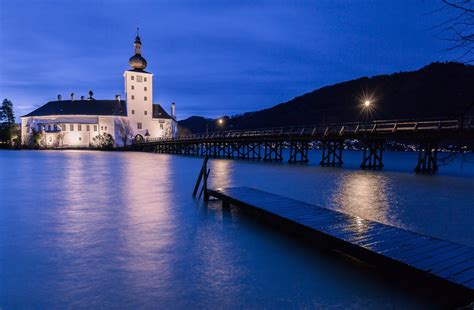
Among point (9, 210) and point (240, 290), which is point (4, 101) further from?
point (240, 290)

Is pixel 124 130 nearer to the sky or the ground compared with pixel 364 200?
nearer to the sky

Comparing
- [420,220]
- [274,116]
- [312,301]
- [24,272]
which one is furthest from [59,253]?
[274,116]

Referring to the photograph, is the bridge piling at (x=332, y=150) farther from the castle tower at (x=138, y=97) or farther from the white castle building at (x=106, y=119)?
the castle tower at (x=138, y=97)

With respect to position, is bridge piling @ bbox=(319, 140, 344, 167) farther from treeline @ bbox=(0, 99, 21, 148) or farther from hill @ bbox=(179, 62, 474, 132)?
treeline @ bbox=(0, 99, 21, 148)

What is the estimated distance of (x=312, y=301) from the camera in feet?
16.5

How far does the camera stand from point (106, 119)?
69.3 meters

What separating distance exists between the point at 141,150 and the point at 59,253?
6510 centimetres

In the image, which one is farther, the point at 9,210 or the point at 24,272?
the point at 9,210

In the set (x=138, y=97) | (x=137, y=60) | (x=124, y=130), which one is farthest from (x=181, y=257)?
(x=137, y=60)

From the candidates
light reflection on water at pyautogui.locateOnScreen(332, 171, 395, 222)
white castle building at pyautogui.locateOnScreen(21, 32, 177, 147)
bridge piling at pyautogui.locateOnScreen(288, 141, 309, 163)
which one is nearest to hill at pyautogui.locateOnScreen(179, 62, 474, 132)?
white castle building at pyautogui.locateOnScreen(21, 32, 177, 147)

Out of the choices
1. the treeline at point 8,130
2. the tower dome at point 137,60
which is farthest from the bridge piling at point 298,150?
A: the treeline at point 8,130

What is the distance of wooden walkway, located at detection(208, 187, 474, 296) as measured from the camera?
4710mm

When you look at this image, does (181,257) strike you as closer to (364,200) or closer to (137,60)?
(364,200)

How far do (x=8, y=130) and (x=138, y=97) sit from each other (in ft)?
118
